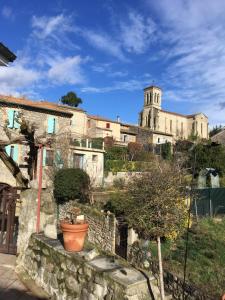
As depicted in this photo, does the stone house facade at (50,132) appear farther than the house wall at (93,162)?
No

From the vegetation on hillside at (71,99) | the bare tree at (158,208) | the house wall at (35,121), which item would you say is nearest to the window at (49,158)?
the house wall at (35,121)

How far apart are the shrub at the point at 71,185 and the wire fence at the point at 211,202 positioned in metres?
6.08

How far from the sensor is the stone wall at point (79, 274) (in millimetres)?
4289

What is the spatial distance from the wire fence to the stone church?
4870 cm

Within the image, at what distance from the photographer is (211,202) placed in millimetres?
16281

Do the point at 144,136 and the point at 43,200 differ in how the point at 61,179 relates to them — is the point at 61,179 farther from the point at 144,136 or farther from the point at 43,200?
the point at 144,136

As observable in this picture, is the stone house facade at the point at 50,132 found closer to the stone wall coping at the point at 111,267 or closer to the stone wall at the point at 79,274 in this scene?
the stone wall at the point at 79,274

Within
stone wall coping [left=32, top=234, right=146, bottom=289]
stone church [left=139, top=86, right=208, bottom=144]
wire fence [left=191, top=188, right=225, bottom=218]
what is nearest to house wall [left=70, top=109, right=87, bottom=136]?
wire fence [left=191, top=188, right=225, bottom=218]

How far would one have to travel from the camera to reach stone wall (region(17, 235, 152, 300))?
14.1ft

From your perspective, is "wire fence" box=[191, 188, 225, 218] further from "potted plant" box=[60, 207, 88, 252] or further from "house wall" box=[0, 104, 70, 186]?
"house wall" box=[0, 104, 70, 186]

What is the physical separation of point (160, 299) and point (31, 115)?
2584cm

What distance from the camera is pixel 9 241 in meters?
6.86

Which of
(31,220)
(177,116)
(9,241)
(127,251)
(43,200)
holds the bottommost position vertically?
(127,251)

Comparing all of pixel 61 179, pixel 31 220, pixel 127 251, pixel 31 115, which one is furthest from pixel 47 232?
pixel 31 115
